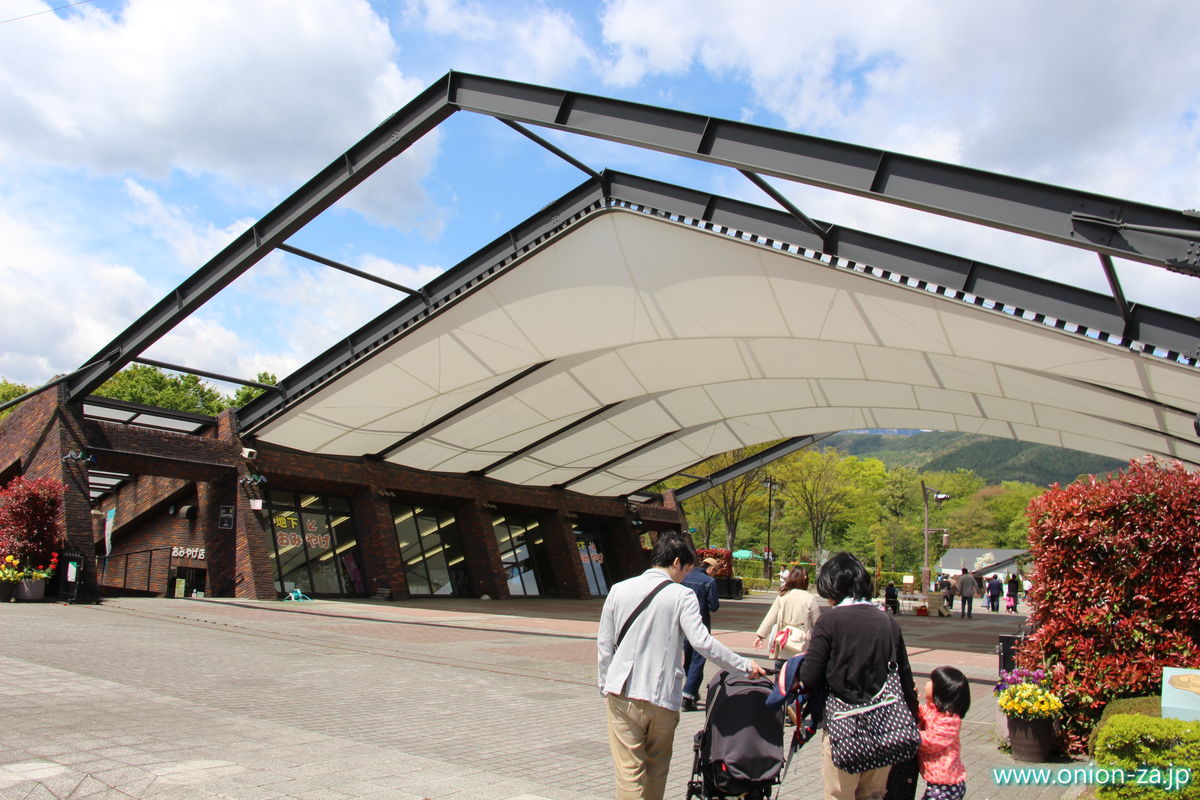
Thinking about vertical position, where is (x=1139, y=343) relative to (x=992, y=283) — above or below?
below

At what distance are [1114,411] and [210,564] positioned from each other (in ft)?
70.1

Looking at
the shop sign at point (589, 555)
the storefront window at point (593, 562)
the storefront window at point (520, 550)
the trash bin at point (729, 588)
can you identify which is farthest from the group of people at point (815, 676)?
the trash bin at point (729, 588)

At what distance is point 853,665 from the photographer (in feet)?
12.2

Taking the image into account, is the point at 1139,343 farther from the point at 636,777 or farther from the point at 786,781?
the point at 636,777

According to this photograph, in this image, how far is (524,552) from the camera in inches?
1241

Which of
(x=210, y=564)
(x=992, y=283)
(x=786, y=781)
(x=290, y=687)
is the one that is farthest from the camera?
(x=210, y=564)

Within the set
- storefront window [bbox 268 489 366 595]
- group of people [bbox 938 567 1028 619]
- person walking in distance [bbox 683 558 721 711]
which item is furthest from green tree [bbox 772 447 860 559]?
person walking in distance [bbox 683 558 721 711]

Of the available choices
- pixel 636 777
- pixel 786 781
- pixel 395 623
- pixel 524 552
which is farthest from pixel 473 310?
pixel 524 552

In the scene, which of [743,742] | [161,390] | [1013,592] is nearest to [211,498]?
[743,742]

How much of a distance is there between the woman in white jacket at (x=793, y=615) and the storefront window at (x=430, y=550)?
19492 millimetres

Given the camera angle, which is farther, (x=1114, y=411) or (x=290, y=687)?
(x=1114, y=411)

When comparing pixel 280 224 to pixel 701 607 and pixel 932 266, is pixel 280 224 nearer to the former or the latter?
pixel 932 266

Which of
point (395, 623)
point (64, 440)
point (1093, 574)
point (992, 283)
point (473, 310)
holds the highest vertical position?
point (473, 310)

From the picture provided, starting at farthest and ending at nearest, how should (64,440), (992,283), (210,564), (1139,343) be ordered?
(210,564) → (64,440) → (992,283) → (1139,343)
